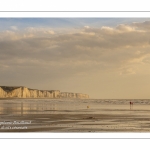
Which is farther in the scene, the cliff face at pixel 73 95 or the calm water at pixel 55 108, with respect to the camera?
the calm water at pixel 55 108

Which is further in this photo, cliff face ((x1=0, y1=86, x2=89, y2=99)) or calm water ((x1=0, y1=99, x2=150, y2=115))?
calm water ((x1=0, y1=99, x2=150, y2=115))

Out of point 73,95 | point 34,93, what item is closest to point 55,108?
point 34,93

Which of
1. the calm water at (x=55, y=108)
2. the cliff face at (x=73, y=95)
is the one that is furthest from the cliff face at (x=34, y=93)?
the calm water at (x=55, y=108)

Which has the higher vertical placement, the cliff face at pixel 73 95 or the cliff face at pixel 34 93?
the cliff face at pixel 34 93

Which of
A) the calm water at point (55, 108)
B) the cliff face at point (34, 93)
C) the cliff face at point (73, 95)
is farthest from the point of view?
the calm water at point (55, 108)

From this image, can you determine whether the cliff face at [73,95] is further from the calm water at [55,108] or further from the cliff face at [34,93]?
the calm water at [55,108]

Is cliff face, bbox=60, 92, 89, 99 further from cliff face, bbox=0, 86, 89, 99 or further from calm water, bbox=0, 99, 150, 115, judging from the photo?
calm water, bbox=0, 99, 150, 115

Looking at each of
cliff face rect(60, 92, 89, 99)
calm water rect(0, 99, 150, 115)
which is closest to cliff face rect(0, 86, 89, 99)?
cliff face rect(60, 92, 89, 99)

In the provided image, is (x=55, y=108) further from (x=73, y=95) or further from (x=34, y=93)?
(x=73, y=95)

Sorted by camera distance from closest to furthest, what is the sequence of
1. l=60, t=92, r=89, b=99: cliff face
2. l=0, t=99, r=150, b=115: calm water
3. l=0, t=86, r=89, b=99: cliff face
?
l=60, t=92, r=89, b=99: cliff face < l=0, t=86, r=89, b=99: cliff face < l=0, t=99, r=150, b=115: calm water

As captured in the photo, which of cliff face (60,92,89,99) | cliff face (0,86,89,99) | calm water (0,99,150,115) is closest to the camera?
cliff face (60,92,89,99)
